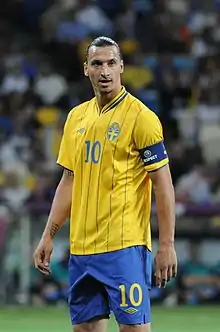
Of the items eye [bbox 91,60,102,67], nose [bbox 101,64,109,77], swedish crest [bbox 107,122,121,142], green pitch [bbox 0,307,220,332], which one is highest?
eye [bbox 91,60,102,67]

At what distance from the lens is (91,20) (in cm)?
1703

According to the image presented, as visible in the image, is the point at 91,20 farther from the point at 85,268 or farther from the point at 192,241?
the point at 85,268

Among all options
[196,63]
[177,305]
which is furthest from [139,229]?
[196,63]

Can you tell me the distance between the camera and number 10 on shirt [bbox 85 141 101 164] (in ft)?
18.7

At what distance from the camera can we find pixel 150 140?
5598 millimetres

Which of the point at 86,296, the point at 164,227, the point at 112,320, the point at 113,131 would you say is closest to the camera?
the point at 164,227

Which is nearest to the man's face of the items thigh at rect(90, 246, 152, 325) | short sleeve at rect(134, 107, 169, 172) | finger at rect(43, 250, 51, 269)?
short sleeve at rect(134, 107, 169, 172)

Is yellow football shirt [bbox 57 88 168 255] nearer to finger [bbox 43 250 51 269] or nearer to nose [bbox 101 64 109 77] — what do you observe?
nose [bbox 101 64 109 77]

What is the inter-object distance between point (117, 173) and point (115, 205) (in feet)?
0.56

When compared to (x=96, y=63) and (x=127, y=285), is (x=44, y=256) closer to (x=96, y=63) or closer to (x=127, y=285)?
(x=127, y=285)

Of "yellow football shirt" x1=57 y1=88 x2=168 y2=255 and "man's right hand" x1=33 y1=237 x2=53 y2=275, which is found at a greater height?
"yellow football shirt" x1=57 y1=88 x2=168 y2=255

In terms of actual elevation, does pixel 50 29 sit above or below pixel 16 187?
above

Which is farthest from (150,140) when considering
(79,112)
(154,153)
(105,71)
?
(79,112)

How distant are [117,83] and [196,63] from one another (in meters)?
11.1
